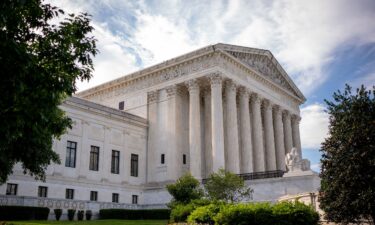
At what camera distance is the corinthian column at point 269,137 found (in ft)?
164

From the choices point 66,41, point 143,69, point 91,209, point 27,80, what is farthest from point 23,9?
point 143,69

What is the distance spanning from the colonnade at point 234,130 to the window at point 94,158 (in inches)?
399

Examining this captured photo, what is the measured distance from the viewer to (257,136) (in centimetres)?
4828

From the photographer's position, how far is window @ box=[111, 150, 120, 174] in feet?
141

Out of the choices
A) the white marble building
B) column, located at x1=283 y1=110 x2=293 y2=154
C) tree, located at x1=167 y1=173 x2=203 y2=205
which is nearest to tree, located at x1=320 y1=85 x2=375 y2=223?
tree, located at x1=167 y1=173 x2=203 y2=205

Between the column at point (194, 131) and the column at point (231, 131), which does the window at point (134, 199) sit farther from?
the column at point (231, 131)

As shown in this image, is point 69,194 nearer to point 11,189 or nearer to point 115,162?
point 11,189

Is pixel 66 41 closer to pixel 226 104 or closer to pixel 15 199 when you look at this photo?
pixel 15 199

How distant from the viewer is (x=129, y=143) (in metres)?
45.3

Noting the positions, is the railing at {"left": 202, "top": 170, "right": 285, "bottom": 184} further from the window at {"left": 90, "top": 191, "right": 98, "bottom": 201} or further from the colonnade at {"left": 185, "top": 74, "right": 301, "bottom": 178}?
the window at {"left": 90, "top": 191, "right": 98, "bottom": 201}

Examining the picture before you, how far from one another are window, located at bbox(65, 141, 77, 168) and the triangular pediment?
736 inches

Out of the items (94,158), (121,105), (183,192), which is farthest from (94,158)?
(183,192)

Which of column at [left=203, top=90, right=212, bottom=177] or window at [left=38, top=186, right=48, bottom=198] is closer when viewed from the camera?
window at [left=38, top=186, right=48, bottom=198]

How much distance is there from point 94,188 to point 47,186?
553cm
